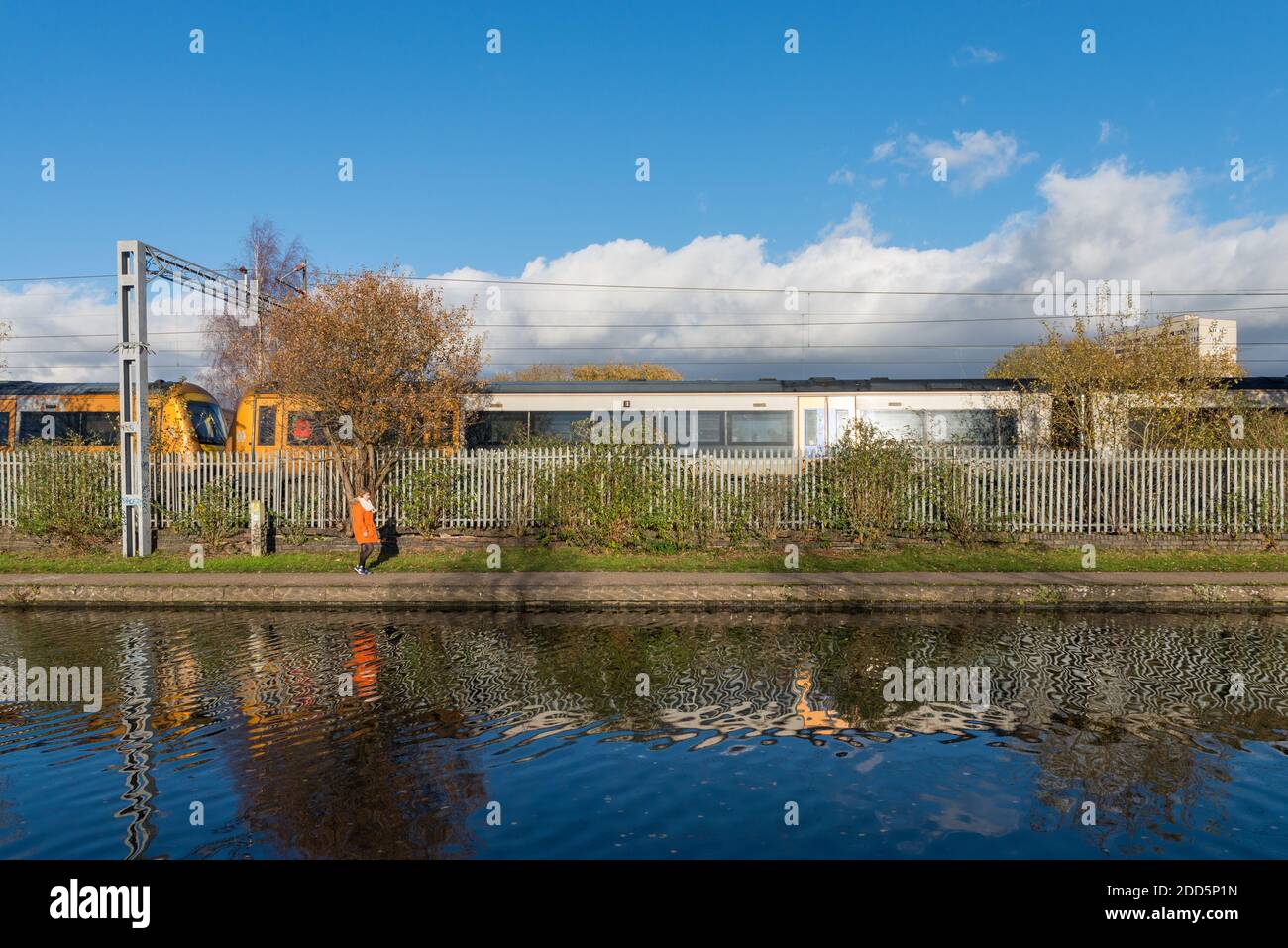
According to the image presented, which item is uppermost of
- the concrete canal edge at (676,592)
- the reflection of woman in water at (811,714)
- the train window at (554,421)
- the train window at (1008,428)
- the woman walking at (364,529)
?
the train window at (554,421)

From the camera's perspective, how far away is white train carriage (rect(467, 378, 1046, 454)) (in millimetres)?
23250

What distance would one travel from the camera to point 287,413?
75.4 feet

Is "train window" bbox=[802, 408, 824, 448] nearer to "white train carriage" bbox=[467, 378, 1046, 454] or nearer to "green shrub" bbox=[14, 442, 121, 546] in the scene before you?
"white train carriage" bbox=[467, 378, 1046, 454]

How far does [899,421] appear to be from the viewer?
920 inches

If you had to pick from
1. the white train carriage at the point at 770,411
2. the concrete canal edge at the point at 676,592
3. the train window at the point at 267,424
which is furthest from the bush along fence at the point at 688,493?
the train window at the point at 267,424

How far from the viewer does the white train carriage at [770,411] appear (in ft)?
76.3

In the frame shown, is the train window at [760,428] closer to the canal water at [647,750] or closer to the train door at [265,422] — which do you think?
the train door at [265,422]

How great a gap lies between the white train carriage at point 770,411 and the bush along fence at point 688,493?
4.21 meters

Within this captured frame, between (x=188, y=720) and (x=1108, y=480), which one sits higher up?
(x=1108, y=480)

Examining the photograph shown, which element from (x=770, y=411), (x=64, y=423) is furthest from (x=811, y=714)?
(x=64, y=423)

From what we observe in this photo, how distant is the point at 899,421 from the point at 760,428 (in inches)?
133
